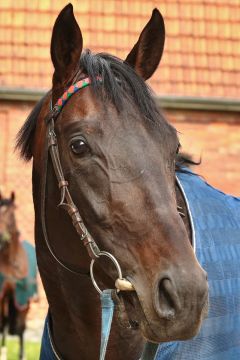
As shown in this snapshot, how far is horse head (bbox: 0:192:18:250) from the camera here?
1124cm

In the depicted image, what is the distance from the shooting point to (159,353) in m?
3.14

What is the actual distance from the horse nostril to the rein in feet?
0.52

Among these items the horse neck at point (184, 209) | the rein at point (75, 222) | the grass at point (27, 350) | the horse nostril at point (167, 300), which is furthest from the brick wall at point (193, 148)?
the horse nostril at point (167, 300)

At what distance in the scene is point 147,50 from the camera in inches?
134

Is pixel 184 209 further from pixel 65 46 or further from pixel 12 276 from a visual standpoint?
pixel 12 276

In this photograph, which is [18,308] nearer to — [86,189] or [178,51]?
[178,51]

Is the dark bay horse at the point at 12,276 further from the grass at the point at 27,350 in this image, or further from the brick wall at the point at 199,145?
the brick wall at the point at 199,145

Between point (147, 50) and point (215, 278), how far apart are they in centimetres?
107

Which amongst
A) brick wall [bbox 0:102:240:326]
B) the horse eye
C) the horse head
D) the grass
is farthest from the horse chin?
brick wall [bbox 0:102:240:326]

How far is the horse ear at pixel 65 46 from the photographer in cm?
314

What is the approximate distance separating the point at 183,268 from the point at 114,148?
58 cm

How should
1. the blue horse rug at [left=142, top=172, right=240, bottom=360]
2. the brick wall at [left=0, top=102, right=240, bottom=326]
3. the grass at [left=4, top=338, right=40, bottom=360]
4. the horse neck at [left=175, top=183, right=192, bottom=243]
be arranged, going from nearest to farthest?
1. the blue horse rug at [left=142, top=172, right=240, bottom=360]
2. the horse neck at [left=175, top=183, right=192, bottom=243]
3. the grass at [left=4, top=338, right=40, bottom=360]
4. the brick wall at [left=0, top=102, right=240, bottom=326]

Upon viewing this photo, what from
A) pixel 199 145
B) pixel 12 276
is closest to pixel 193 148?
pixel 199 145

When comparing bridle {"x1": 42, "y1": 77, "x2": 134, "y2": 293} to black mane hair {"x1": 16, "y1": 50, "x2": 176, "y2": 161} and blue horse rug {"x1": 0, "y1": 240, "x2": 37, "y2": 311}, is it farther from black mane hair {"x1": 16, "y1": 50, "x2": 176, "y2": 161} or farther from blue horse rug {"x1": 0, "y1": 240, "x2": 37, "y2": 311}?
blue horse rug {"x1": 0, "y1": 240, "x2": 37, "y2": 311}
